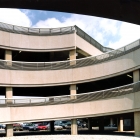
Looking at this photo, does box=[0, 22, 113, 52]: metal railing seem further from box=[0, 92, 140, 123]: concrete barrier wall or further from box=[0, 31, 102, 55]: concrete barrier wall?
box=[0, 92, 140, 123]: concrete barrier wall

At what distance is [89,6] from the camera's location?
1.92 meters

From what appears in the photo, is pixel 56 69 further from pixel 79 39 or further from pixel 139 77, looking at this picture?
pixel 139 77

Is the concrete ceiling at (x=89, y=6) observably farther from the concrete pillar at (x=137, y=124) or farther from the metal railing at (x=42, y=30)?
the metal railing at (x=42, y=30)

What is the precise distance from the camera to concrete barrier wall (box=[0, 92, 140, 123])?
74.8 ft

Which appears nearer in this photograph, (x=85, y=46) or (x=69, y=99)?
(x=69, y=99)

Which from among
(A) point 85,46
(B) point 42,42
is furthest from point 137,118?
(B) point 42,42

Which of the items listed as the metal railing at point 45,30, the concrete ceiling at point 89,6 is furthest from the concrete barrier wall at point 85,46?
the concrete ceiling at point 89,6

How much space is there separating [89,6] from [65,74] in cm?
2507

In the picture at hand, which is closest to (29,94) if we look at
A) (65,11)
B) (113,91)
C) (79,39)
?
(79,39)

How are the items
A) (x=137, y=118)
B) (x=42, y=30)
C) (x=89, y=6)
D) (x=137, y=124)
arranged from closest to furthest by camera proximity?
(x=89, y=6) → (x=137, y=124) → (x=137, y=118) → (x=42, y=30)

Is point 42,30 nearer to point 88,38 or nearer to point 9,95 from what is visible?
point 88,38

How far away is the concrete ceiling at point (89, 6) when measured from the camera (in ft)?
6.09

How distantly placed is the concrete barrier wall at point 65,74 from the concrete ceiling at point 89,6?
21378mm

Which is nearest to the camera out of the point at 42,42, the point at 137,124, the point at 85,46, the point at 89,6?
the point at 89,6
